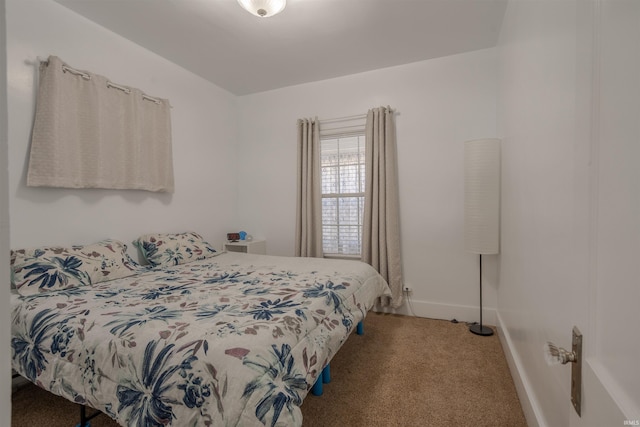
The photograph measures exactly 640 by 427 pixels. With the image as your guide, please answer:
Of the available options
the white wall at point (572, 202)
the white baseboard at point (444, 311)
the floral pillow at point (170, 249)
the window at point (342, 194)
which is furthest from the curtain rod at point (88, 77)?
the white baseboard at point (444, 311)

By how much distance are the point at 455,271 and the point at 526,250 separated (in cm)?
144

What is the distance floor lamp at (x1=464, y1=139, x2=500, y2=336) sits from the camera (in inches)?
101

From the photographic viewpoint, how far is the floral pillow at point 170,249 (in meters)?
2.61

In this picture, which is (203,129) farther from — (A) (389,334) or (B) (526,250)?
(B) (526,250)

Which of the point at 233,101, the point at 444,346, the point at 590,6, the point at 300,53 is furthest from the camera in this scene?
the point at 233,101

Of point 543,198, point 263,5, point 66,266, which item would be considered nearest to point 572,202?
point 543,198

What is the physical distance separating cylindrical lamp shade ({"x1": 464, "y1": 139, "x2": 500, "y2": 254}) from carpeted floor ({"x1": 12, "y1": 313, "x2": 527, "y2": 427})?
2.83ft

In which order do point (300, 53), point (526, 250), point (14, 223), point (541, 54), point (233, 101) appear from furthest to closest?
point (233, 101)
point (300, 53)
point (14, 223)
point (526, 250)
point (541, 54)

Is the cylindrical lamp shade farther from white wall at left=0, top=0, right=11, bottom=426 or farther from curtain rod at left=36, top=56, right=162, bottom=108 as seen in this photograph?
curtain rod at left=36, top=56, right=162, bottom=108

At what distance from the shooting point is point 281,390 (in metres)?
1.02

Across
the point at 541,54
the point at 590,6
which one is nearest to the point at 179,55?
the point at 541,54

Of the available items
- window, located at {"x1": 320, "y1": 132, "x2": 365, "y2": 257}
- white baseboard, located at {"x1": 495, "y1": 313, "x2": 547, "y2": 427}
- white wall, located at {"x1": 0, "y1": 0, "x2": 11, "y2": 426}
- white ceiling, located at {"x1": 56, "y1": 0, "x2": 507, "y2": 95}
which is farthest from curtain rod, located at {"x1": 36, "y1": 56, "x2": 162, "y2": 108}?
white baseboard, located at {"x1": 495, "y1": 313, "x2": 547, "y2": 427}

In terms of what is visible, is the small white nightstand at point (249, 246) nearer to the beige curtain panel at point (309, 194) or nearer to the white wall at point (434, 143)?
the beige curtain panel at point (309, 194)

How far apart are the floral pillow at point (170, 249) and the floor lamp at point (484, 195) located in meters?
2.57
